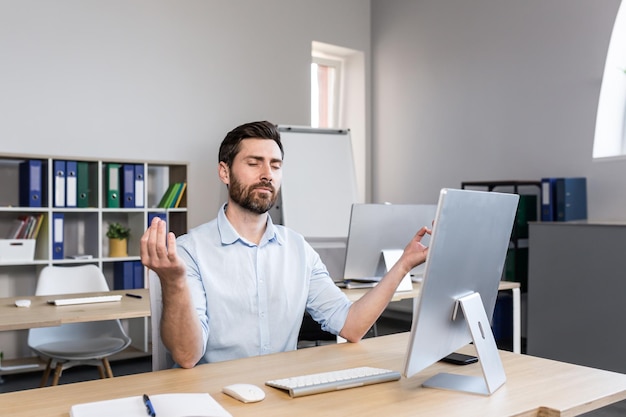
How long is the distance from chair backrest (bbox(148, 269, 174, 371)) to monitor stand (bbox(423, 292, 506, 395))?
0.76 m

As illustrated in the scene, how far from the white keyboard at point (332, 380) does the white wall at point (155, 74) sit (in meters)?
3.80

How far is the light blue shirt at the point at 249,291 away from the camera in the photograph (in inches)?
74.1

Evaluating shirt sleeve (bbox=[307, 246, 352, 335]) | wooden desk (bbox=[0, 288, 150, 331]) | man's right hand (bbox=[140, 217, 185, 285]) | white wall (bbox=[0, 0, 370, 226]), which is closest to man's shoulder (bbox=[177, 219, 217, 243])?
shirt sleeve (bbox=[307, 246, 352, 335])

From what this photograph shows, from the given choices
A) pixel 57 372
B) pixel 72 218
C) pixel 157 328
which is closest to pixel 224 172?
pixel 157 328

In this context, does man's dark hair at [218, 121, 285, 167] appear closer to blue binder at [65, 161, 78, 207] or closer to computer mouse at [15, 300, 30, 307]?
computer mouse at [15, 300, 30, 307]

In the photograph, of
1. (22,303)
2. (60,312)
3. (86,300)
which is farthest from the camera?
(86,300)

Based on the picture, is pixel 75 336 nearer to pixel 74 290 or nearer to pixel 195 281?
pixel 74 290

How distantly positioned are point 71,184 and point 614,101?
4.15 metres

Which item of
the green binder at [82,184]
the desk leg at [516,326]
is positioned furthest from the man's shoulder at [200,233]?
the green binder at [82,184]

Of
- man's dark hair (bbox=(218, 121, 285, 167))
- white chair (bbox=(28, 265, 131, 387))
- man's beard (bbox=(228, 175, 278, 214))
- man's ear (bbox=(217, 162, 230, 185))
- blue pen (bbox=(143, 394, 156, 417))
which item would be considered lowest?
white chair (bbox=(28, 265, 131, 387))

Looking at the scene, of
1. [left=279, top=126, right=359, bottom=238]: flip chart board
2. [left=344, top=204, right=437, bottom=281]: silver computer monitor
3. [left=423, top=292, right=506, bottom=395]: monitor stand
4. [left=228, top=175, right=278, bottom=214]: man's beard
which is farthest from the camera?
[left=279, top=126, right=359, bottom=238]: flip chart board

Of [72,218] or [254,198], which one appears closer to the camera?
[254,198]

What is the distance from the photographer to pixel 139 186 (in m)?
4.82

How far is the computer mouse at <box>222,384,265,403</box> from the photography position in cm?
136
